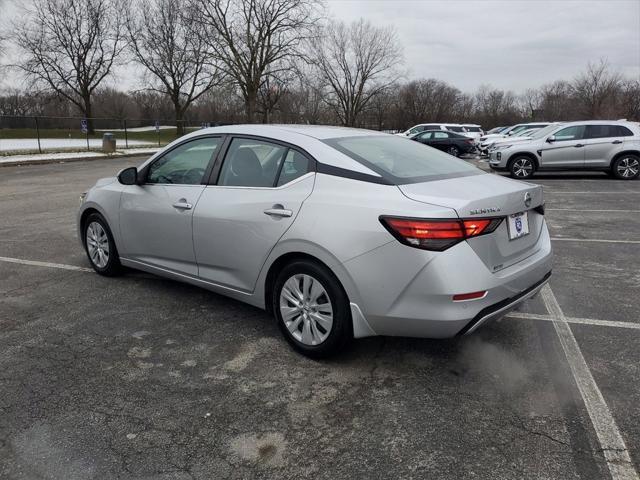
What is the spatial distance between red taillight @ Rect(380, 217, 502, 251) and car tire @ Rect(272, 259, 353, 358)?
0.55 meters

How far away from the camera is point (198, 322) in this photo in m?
4.04

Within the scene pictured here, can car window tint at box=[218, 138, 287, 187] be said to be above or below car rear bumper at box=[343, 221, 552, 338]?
above

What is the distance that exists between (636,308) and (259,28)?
1567 inches

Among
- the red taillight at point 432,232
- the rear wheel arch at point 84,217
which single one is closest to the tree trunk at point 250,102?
the rear wheel arch at point 84,217

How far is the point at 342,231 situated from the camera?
3033 millimetres

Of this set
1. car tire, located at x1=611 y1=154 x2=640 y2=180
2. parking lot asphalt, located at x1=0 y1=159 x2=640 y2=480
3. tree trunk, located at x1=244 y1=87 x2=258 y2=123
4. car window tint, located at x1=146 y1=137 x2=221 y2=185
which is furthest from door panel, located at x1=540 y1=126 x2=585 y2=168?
tree trunk, located at x1=244 y1=87 x2=258 y2=123

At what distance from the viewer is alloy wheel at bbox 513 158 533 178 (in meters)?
14.8

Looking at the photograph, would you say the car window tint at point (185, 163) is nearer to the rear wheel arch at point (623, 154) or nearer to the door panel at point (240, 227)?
the door panel at point (240, 227)

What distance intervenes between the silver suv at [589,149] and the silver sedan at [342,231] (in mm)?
11861

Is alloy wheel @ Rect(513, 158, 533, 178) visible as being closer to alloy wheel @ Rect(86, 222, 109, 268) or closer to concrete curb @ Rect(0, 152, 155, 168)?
alloy wheel @ Rect(86, 222, 109, 268)

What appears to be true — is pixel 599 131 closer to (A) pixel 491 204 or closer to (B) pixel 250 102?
(A) pixel 491 204

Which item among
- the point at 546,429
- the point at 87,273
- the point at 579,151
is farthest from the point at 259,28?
the point at 546,429

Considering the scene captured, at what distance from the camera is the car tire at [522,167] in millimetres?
14766

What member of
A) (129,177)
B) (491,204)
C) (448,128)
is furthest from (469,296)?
(448,128)
